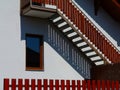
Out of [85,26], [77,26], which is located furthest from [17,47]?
[85,26]

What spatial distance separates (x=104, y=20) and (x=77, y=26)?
4.03m

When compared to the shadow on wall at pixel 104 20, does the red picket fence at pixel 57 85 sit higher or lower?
lower

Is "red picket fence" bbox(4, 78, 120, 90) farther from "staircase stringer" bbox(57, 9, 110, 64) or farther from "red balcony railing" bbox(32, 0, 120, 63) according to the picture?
"red balcony railing" bbox(32, 0, 120, 63)

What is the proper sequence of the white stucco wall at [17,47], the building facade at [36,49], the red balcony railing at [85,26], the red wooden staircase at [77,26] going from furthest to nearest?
1. the red balcony railing at [85,26]
2. the red wooden staircase at [77,26]
3. the building facade at [36,49]
4. the white stucco wall at [17,47]

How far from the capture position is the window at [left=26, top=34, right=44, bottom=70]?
719 inches

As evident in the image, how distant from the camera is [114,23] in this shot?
2214 cm

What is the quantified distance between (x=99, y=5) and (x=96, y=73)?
437cm

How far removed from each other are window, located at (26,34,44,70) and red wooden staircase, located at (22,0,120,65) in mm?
1297

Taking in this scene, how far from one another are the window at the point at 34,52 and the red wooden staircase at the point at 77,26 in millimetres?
1297

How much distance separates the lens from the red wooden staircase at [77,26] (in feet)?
59.1

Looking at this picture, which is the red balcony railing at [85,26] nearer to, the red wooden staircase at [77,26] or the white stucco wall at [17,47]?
the red wooden staircase at [77,26]

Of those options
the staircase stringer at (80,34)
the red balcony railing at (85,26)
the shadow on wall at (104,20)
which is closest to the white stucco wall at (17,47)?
the staircase stringer at (80,34)

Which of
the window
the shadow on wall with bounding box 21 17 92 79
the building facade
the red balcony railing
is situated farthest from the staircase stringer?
the window

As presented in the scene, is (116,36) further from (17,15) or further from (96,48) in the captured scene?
(17,15)
